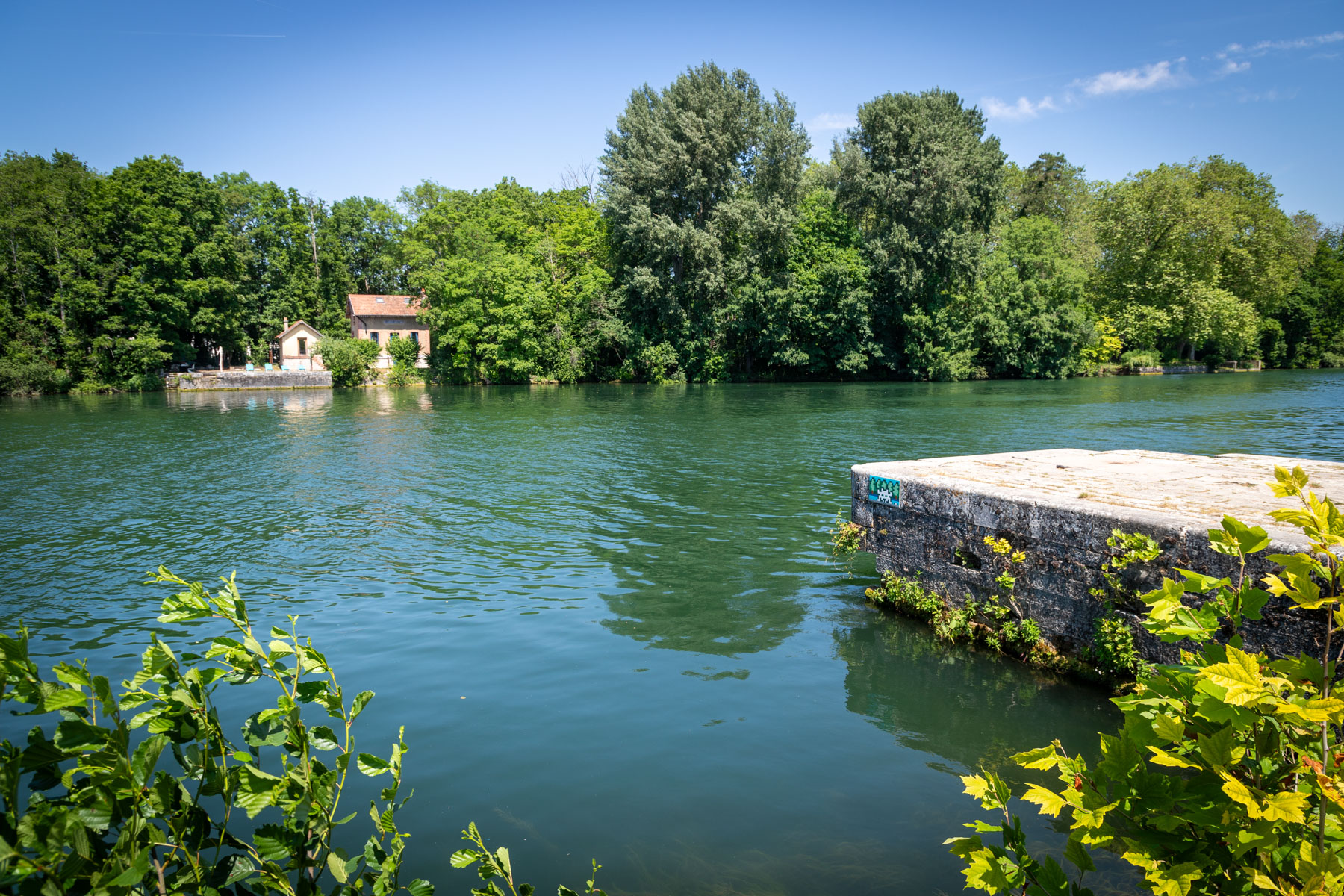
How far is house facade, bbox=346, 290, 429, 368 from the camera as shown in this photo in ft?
233

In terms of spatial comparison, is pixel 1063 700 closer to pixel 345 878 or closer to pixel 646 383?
pixel 345 878

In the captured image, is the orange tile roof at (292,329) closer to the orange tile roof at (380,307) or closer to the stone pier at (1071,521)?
the orange tile roof at (380,307)

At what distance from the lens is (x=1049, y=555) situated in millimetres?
6051

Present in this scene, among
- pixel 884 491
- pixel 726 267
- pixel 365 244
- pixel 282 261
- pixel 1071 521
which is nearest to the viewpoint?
pixel 1071 521

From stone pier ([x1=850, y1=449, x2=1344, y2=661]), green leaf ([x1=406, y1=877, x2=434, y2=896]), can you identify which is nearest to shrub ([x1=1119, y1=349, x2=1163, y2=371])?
stone pier ([x1=850, y1=449, x2=1344, y2=661])

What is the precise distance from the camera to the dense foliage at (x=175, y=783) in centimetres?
158

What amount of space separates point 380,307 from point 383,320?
1378 mm

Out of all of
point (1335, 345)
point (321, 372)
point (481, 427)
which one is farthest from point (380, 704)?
point (1335, 345)

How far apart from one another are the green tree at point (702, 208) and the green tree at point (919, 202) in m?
4.98

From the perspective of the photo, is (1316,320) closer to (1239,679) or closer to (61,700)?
(1239,679)

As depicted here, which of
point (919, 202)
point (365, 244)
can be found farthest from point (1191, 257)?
point (365, 244)

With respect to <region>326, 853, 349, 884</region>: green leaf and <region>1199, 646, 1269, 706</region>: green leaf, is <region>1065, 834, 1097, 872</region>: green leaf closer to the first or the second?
<region>1199, 646, 1269, 706</region>: green leaf

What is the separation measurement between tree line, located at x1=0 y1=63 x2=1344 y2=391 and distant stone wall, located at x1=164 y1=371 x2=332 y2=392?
196 cm

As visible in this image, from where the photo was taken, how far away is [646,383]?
53188 mm
